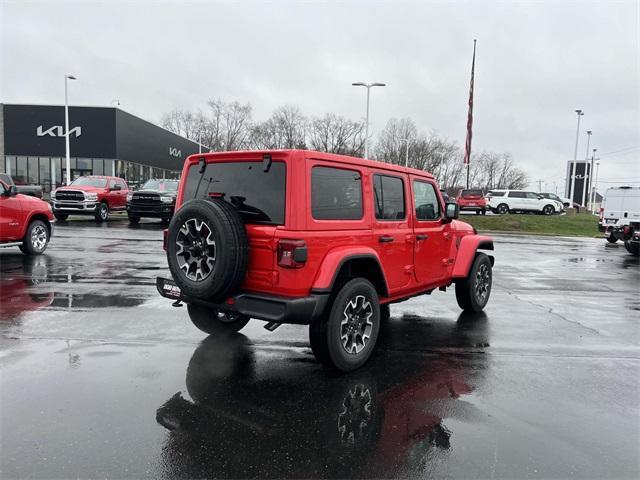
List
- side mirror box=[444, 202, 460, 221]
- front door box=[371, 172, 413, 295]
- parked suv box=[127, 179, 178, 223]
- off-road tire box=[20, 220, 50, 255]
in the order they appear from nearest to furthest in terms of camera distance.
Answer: front door box=[371, 172, 413, 295] < side mirror box=[444, 202, 460, 221] < off-road tire box=[20, 220, 50, 255] < parked suv box=[127, 179, 178, 223]

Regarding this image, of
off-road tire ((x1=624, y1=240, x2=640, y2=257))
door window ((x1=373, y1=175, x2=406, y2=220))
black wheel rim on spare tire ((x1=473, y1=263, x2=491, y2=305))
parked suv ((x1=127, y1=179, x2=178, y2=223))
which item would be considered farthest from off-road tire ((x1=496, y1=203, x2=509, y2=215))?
door window ((x1=373, y1=175, x2=406, y2=220))

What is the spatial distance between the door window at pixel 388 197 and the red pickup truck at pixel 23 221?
8.96 metres

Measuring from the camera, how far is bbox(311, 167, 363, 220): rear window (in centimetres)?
439

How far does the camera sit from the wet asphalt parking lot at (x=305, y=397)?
3.10 metres

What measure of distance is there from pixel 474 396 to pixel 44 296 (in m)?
6.29

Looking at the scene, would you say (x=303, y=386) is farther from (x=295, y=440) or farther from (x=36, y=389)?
(x=36, y=389)

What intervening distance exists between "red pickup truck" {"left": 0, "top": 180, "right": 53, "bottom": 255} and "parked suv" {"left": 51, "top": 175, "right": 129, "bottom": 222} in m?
10.1

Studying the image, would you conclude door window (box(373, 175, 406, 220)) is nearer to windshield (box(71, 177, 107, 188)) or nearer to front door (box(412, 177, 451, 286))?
front door (box(412, 177, 451, 286))

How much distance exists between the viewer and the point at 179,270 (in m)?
4.54

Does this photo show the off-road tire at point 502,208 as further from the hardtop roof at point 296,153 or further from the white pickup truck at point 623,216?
the hardtop roof at point 296,153

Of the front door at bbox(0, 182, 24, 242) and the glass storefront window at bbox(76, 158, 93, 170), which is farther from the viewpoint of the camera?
the glass storefront window at bbox(76, 158, 93, 170)

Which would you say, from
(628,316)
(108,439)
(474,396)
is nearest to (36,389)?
(108,439)

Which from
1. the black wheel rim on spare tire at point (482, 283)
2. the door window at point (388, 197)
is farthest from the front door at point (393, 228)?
the black wheel rim on spare tire at point (482, 283)

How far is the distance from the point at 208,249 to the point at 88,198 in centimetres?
1921
